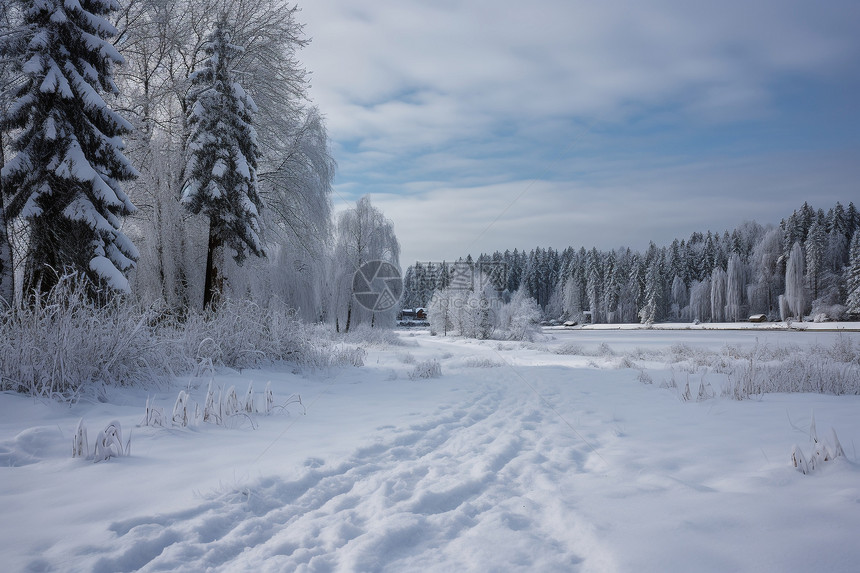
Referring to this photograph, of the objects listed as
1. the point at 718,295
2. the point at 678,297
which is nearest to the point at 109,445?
the point at 718,295

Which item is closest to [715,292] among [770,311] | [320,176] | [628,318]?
[770,311]

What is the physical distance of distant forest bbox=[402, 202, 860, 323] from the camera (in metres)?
35.4

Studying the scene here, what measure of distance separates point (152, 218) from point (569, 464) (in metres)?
12.9

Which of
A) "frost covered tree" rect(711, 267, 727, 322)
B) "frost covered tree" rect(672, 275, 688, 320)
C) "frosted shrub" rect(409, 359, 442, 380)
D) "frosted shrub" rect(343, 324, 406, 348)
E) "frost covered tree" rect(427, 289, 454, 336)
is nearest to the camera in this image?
"frosted shrub" rect(409, 359, 442, 380)

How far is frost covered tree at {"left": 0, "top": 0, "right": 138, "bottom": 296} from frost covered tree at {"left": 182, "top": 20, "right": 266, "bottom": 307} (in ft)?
9.19

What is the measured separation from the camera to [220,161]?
36.4 ft

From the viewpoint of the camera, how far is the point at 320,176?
1580 centimetres

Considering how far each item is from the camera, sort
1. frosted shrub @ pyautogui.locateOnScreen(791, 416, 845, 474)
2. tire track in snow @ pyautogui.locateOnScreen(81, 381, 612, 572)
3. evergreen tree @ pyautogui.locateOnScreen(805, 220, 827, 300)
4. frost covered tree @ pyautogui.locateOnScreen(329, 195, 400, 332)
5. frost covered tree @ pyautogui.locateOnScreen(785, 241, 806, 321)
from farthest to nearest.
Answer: evergreen tree @ pyautogui.locateOnScreen(805, 220, 827, 300) → frost covered tree @ pyautogui.locateOnScreen(785, 241, 806, 321) → frost covered tree @ pyautogui.locateOnScreen(329, 195, 400, 332) → frosted shrub @ pyautogui.locateOnScreen(791, 416, 845, 474) → tire track in snow @ pyautogui.locateOnScreen(81, 381, 612, 572)

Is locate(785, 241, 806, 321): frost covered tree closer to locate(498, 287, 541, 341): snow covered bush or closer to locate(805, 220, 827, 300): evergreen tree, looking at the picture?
locate(805, 220, 827, 300): evergreen tree

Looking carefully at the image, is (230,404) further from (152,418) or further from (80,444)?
Result: (80,444)

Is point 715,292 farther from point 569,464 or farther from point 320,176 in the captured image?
point 569,464

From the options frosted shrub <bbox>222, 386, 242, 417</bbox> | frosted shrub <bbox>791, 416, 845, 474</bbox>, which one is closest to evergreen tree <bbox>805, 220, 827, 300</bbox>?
frosted shrub <bbox>791, 416, 845, 474</bbox>

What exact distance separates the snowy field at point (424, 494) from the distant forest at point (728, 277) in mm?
32561

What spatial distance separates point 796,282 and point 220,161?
4433 cm
